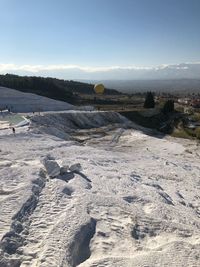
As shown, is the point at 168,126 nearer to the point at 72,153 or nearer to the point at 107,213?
the point at 72,153

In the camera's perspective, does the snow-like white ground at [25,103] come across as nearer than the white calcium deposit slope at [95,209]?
No

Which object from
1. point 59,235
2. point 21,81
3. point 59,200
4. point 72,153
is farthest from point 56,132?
point 21,81

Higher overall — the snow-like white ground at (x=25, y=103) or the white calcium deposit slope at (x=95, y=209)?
the snow-like white ground at (x=25, y=103)

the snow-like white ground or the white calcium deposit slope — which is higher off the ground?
the snow-like white ground

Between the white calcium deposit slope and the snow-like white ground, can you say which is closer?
the white calcium deposit slope
